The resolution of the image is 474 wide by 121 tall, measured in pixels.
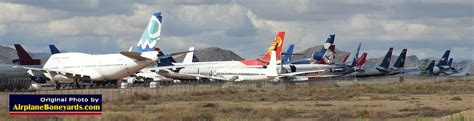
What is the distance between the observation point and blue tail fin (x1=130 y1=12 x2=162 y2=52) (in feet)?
263

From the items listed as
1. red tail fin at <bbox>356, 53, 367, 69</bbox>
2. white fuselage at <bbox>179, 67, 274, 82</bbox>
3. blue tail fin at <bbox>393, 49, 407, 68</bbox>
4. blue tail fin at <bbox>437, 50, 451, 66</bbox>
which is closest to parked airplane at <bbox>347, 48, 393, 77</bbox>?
red tail fin at <bbox>356, 53, 367, 69</bbox>

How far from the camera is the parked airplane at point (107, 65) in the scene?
7900 cm

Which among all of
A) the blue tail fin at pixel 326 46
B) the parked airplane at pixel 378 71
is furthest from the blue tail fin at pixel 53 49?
the parked airplane at pixel 378 71

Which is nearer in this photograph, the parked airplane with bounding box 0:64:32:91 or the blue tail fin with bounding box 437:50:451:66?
the parked airplane with bounding box 0:64:32:91

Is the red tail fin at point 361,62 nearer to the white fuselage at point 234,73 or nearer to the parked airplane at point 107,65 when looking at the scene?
the white fuselage at point 234,73

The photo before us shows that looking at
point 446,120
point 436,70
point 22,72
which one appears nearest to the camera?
point 446,120

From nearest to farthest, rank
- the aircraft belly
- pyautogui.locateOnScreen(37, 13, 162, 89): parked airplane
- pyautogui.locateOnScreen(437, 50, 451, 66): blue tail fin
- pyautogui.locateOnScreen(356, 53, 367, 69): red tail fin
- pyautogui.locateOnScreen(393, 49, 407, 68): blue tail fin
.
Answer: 1. the aircraft belly
2. pyautogui.locateOnScreen(37, 13, 162, 89): parked airplane
3. pyautogui.locateOnScreen(356, 53, 367, 69): red tail fin
4. pyautogui.locateOnScreen(393, 49, 407, 68): blue tail fin
5. pyautogui.locateOnScreen(437, 50, 451, 66): blue tail fin

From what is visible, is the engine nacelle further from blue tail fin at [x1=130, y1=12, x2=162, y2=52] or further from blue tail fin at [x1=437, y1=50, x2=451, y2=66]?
blue tail fin at [x1=437, y1=50, x2=451, y2=66]

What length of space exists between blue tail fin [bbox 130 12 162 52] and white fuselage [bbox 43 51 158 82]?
1.54 meters

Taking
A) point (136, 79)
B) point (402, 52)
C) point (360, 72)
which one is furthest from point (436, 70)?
point (136, 79)

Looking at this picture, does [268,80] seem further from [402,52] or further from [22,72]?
[402,52]

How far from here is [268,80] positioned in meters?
95.0

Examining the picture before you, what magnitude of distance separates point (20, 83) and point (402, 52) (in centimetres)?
10147

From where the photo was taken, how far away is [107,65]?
80312 millimetres
